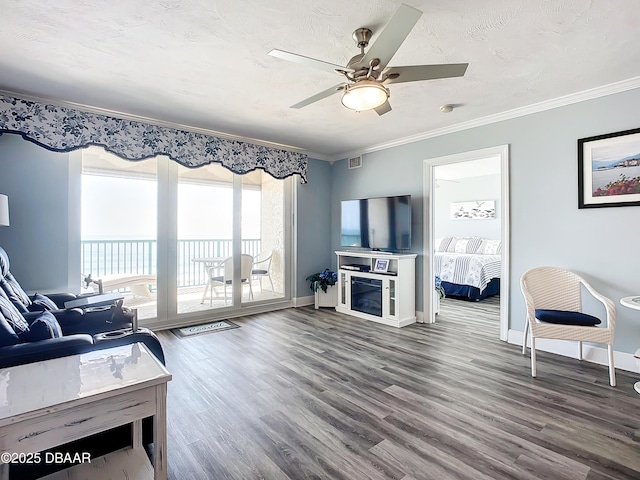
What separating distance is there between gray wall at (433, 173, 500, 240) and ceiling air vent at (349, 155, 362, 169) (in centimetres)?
310

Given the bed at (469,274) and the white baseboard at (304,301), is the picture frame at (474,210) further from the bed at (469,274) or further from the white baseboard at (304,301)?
the white baseboard at (304,301)

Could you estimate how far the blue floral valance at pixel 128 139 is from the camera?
3160 mm

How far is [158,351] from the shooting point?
6.70 feet

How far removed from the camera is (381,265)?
4.57 metres

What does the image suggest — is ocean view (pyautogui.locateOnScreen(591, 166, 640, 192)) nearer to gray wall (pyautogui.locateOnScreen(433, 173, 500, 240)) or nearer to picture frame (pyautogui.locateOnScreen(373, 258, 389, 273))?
picture frame (pyautogui.locateOnScreen(373, 258, 389, 273))

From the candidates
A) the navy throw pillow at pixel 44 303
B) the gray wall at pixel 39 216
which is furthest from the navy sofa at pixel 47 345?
the gray wall at pixel 39 216

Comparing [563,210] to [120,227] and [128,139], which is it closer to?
[128,139]

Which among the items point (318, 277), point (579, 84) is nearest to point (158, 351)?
point (318, 277)

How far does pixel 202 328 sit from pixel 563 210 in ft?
14.1

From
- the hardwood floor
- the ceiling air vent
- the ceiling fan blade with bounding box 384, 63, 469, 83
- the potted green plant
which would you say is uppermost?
the ceiling air vent

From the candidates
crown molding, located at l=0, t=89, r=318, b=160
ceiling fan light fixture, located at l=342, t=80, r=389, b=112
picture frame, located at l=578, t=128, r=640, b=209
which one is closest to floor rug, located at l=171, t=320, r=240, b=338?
crown molding, located at l=0, t=89, r=318, b=160

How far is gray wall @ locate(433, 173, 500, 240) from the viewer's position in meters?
7.27

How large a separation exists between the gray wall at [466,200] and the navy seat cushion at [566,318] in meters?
4.58

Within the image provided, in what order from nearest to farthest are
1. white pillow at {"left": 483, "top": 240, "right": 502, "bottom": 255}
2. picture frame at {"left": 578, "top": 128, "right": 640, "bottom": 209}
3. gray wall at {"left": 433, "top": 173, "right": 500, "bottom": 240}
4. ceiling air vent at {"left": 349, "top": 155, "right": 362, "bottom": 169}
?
picture frame at {"left": 578, "top": 128, "right": 640, "bottom": 209} < ceiling air vent at {"left": 349, "top": 155, "right": 362, "bottom": 169} < white pillow at {"left": 483, "top": 240, "right": 502, "bottom": 255} < gray wall at {"left": 433, "top": 173, "right": 500, "bottom": 240}
